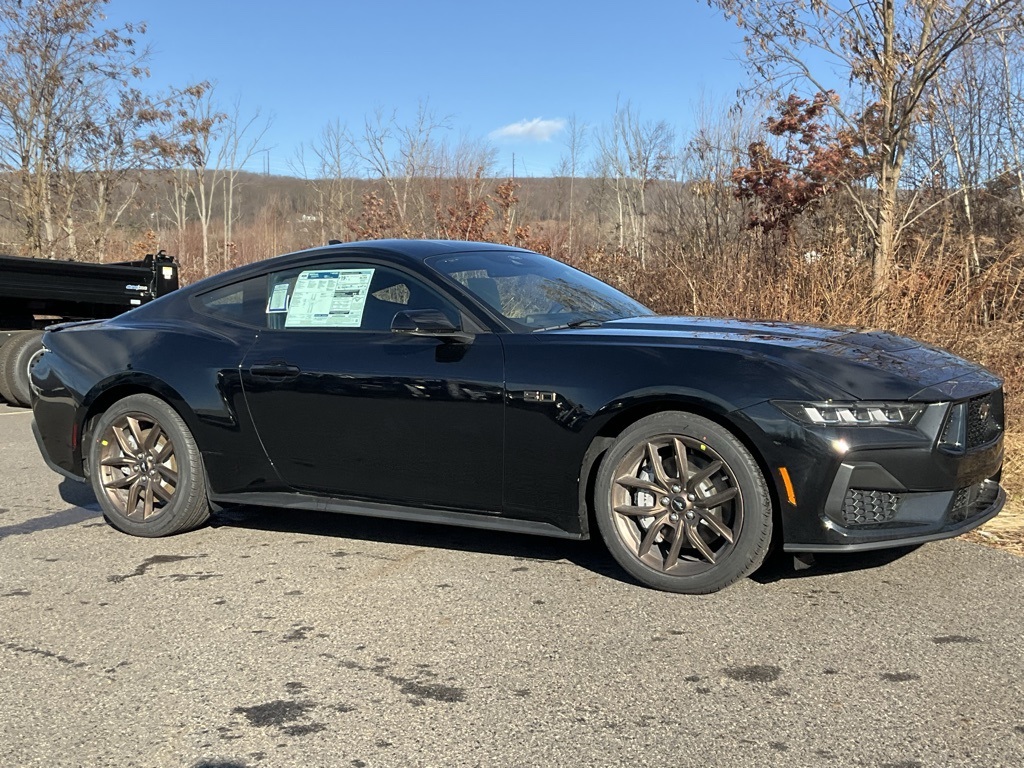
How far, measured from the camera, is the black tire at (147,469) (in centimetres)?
489

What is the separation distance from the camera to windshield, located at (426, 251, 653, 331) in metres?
A: 4.45

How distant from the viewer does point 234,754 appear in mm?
2627

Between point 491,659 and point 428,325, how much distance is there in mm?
1541

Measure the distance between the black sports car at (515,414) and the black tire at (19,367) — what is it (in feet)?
20.8

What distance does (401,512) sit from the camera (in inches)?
172

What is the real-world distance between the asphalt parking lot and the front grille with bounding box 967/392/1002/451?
64 cm

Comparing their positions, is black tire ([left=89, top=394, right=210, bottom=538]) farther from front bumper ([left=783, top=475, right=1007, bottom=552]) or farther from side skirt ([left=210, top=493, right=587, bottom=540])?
front bumper ([left=783, top=475, right=1007, bottom=552])

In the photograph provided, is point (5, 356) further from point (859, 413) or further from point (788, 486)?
point (859, 413)

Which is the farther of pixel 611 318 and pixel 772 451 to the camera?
pixel 611 318

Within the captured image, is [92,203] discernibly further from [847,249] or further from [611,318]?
[611,318]

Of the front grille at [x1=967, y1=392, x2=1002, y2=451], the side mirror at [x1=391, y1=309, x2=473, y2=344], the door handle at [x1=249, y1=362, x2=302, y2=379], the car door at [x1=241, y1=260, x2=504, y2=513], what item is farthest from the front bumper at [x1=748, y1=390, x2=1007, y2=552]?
the door handle at [x1=249, y1=362, x2=302, y2=379]

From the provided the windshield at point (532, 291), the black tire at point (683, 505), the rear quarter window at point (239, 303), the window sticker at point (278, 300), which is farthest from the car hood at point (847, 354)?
the rear quarter window at point (239, 303)

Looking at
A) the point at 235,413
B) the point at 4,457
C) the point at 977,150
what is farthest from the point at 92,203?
the point at 235,413

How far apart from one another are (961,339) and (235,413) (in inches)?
234
